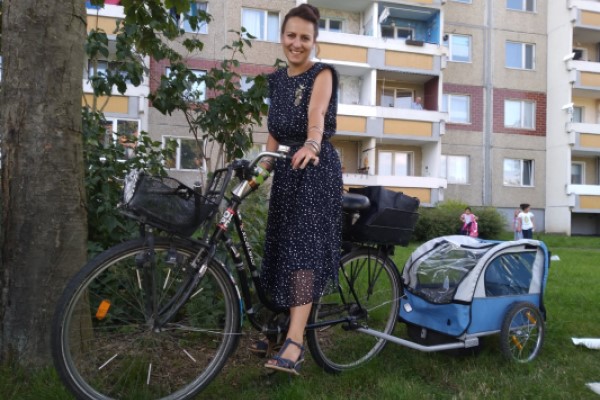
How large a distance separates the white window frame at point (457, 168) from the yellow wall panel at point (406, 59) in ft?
14.0

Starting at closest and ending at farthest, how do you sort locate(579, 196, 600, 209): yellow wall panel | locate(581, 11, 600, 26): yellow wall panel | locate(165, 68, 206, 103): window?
locate(165, 68, 206, 103): window
locate(579, 196, 600, 209): yellow wall panel
locate(581, 11, 600, 26): yellow wall panel

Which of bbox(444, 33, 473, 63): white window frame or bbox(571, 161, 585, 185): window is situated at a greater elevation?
bbox(444, 33, 473, 63): white window frame

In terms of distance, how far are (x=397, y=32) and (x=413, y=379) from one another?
21826 mm

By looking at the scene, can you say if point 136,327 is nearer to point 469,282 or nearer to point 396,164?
point 469,282

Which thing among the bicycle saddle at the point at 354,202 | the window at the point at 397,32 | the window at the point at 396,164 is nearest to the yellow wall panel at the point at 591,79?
the window at the point at 397,32

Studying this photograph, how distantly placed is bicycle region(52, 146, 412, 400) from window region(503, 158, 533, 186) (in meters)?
22.5

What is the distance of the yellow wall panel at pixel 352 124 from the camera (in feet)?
66.3

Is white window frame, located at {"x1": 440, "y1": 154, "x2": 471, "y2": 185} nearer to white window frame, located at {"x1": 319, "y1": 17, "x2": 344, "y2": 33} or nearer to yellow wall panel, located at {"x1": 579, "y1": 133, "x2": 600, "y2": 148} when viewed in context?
yellow wall panel, located at {"x1": 579, "y1": 133, "x2": 600, "y2": 148}

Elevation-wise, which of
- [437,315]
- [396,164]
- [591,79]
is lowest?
[437,315]

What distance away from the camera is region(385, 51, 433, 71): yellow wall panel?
20.9 metres

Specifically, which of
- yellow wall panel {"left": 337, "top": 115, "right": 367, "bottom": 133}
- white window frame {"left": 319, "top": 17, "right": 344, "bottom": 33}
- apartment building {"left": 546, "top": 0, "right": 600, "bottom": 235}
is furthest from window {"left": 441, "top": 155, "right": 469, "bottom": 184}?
white window frame {"left": 319, "top": 17, "right": 344, "bottom": 33}

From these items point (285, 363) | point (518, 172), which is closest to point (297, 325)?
point (285, 363)

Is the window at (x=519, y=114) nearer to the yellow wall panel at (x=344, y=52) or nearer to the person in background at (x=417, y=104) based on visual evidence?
the person in background at (x=417, y=104)

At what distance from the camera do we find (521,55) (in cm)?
2395
